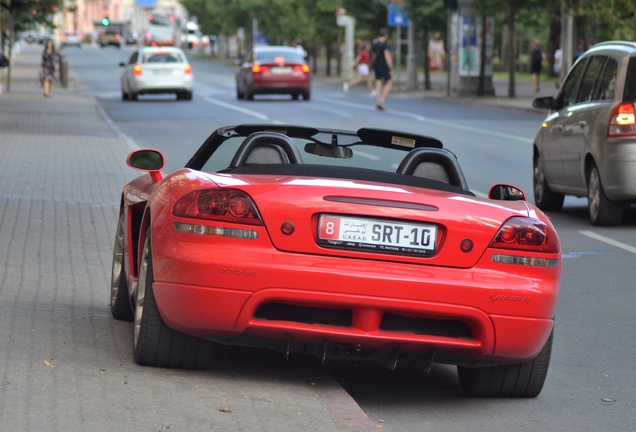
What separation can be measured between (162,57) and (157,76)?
1.21 meters

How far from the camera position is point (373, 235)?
5316 millimetres

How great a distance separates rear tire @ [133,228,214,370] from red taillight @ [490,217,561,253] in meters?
1.34

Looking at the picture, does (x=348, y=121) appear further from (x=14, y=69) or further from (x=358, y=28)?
(x=14, y=69)

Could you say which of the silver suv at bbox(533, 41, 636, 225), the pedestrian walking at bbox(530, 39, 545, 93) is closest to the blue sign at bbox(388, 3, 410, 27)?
the pedestrian walking at bbox(530, 39, 545, 93)

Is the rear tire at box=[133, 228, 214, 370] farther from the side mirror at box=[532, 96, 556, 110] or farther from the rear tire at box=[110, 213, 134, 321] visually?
the side mirror at box=[532, 96, 556, 110]

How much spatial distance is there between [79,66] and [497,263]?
7154 centimetres

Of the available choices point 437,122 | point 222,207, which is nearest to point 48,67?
point 437,122

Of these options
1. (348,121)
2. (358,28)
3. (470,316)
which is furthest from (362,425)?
(358,28)

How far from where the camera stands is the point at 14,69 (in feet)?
211

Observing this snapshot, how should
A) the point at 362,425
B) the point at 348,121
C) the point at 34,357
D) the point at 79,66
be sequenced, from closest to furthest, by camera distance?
the point at 362,425 → the point at 34,357 → the point at 348,121 → the point at 79,66

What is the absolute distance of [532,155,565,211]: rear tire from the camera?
1409 centimetres

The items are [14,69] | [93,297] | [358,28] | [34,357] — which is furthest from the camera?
[14,69]

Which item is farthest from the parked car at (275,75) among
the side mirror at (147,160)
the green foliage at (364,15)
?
the side mirror at (147,160)

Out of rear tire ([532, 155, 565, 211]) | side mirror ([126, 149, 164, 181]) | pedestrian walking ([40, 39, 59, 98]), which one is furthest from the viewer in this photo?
pedestrian walking ([40, 39, 59, 98])
